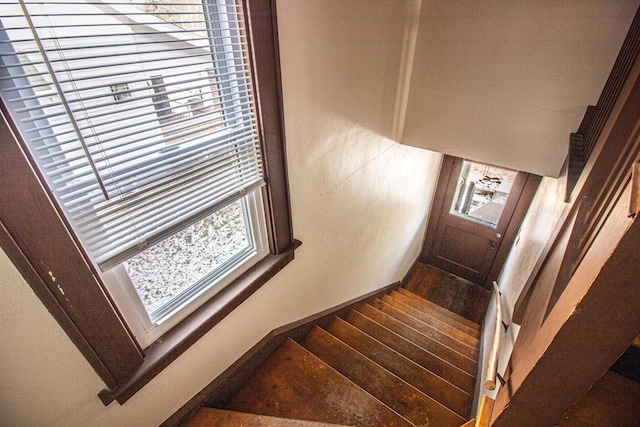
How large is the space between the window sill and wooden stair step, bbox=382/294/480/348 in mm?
2102

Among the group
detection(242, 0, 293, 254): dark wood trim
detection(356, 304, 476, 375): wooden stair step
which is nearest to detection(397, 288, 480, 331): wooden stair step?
detection(356, 304, 476, 375): wooden stair step

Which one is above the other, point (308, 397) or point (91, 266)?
point (91, 266)

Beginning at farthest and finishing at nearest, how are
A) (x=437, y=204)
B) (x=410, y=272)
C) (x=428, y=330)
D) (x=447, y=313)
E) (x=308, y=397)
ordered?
(x=410, y=272), (x=437, y=204), (x=447, y=313), (x=428, y=330), (x=308, y=397)

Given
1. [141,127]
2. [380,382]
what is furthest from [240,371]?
[141,127]

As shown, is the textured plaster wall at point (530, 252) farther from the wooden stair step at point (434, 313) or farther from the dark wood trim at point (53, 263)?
the dark wood trim at point (53, 263)

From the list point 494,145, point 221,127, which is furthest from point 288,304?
point 494,145

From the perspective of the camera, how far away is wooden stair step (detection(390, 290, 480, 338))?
3.34 metres

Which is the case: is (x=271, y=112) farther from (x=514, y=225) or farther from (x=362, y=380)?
(x=514, y=225)

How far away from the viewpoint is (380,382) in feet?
6.55

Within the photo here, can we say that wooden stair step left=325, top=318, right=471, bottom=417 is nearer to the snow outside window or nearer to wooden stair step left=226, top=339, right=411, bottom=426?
wooden stair step left=226, top=339, right=411, bottom=426

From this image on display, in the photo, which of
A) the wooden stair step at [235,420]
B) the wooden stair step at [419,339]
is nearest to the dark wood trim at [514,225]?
the wooden stair step at [419,339]

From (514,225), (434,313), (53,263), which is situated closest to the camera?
(53,263)

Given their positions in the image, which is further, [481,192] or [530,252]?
[481,192]

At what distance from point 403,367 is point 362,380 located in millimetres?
391
